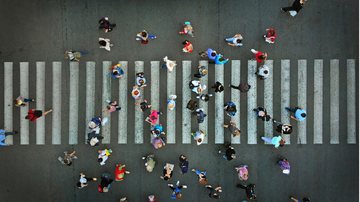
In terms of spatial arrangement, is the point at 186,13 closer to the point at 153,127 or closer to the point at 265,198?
the point at 153,127

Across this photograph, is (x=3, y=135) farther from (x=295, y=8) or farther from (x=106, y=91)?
(x=295, y=8)

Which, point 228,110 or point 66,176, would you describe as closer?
point 228,110

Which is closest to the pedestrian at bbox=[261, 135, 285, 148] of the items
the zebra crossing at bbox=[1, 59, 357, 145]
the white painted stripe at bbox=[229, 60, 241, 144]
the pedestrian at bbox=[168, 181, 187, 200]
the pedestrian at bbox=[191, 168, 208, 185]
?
the zebra crossing at bbox=[1, 59, 357, 145]

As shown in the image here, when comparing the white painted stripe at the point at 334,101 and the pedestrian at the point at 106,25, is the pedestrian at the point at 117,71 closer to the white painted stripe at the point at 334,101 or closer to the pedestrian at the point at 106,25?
the pedestrian at the point at 106,25

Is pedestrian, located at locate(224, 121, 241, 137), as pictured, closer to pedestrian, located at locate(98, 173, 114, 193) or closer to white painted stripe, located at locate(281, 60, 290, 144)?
white painted stripe, located at locate(281, 60, 290, 144)

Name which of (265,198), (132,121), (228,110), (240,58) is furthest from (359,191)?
(132,121)

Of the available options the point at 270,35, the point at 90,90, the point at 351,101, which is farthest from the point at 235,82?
the point at 90,90
